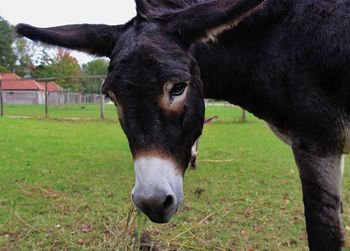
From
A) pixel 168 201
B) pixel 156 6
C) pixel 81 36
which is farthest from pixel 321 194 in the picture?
pixel 81 36

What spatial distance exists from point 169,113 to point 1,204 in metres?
3.34

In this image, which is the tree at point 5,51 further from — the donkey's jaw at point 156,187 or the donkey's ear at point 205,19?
the donkey's jaw at point 156,187

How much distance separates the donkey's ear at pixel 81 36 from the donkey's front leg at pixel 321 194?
134 cm

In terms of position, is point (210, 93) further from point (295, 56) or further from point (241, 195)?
point (241, 195)

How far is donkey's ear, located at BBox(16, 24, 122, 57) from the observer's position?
2346mm

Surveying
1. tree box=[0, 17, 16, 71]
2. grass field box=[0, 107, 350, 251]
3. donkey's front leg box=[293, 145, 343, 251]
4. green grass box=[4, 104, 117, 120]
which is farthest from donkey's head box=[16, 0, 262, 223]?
tree box=[0, 17, 16, 71]

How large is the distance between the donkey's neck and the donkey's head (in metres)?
0.47

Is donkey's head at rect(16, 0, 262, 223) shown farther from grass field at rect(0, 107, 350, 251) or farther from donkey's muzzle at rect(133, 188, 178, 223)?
grass field at rect(0, 107, 350, 251)

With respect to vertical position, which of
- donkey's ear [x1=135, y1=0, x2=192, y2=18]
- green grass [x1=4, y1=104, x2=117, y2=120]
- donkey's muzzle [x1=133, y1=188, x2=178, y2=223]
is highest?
donkey's ear [x1=135, y1=0, x2=192, y2=18]

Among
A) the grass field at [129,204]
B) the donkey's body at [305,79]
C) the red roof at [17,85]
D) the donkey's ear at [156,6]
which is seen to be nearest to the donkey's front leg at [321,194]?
the donkey's body at [305,79]

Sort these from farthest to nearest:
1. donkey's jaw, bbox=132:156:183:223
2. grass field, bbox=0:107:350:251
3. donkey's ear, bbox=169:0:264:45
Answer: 1. grass field, bbox=0:107:350:251
2. donkey's ear, bbox=169:0:264:45
3. donkey's jaw, bbox=132:156:183:223

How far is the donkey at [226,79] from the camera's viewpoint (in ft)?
6.35

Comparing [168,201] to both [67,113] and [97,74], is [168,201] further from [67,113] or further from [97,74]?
[97,74]

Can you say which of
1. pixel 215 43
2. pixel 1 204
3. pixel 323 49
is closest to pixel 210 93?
pixel 215 43
